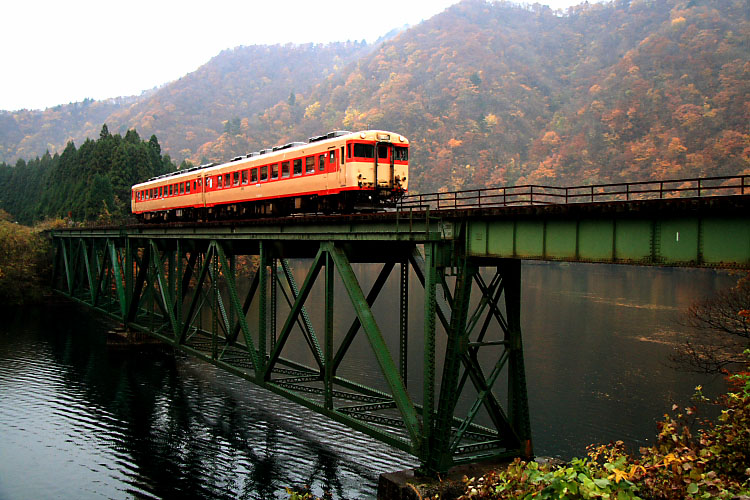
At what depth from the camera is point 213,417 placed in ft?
102

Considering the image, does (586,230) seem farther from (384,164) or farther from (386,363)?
(384,164)

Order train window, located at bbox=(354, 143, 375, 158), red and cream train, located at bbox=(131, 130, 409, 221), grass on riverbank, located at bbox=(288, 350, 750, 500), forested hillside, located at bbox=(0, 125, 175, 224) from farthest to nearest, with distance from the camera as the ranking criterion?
forested hillside, located at bbox=(0, 125, 175, 224) < red and cream train, located at bbox=(131, 130, 409, 221) < train window, located at bbox=(354, 143, 375, 158) < grass on riverbank, located at bbox=(288, 350, 750, 500)

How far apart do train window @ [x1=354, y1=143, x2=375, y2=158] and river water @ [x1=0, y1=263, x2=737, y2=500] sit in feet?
41.3

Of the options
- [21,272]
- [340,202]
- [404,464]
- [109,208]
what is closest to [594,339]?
[404,464]

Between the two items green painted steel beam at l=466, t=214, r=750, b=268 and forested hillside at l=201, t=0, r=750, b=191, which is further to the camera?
forested hillside at l=201, t=0, r=750, b=191

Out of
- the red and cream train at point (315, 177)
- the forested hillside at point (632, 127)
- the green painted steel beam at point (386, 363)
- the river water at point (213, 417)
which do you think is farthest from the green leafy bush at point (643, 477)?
the forested hillside at point (632, 127)

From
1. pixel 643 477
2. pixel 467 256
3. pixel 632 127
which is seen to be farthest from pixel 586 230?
pixel 632 127

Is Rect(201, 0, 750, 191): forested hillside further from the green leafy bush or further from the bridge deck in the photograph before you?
the green leafy bush

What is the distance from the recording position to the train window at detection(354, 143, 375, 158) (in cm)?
2305

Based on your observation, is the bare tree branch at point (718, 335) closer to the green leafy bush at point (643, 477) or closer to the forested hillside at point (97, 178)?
the green leafy bush at point (643, 477)

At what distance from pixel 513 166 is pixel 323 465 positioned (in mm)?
152272

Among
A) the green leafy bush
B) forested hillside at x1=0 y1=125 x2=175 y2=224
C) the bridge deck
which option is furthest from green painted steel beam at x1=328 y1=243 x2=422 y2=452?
forested hillside at x1=0 y1=125 x2=175 y2=224

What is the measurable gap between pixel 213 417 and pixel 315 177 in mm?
14416

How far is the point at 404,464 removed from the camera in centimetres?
2464
